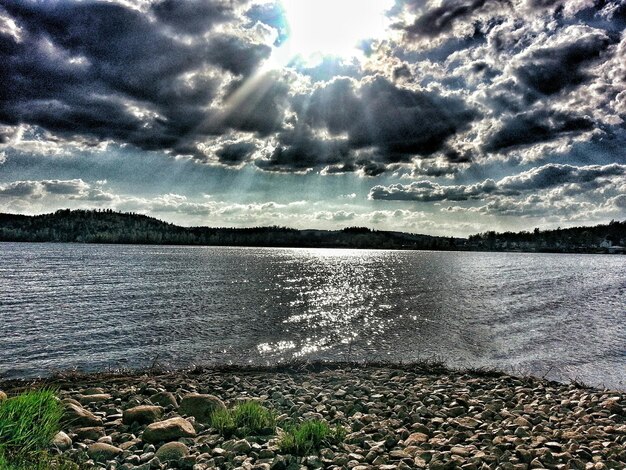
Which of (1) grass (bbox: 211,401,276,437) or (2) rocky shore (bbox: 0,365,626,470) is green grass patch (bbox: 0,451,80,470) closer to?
(2) rocky shore (bbox: 0,365,626,470)

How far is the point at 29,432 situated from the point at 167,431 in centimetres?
276

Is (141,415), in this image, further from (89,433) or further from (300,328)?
(300,328)

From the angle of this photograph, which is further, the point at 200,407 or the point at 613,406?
the point at 613,406

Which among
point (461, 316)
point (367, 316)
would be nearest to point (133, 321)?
point (367, 316)

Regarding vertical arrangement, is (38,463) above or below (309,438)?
above

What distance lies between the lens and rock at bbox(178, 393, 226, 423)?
36.2 feet

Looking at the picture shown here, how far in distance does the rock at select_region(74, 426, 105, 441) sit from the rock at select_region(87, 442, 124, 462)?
783 millimetres

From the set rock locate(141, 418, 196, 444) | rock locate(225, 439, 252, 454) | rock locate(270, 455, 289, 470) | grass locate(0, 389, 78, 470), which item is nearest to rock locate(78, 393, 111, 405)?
grass locate(0, 389, 78, 470)

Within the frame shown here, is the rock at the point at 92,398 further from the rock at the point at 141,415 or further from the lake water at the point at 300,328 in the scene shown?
the lake water at the point at 300,328

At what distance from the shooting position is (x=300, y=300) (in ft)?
167

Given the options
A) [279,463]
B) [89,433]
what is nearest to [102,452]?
[89,433]

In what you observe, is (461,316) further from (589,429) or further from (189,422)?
(189,422)

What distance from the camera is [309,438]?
921 cm

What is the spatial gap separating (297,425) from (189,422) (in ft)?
9.16
